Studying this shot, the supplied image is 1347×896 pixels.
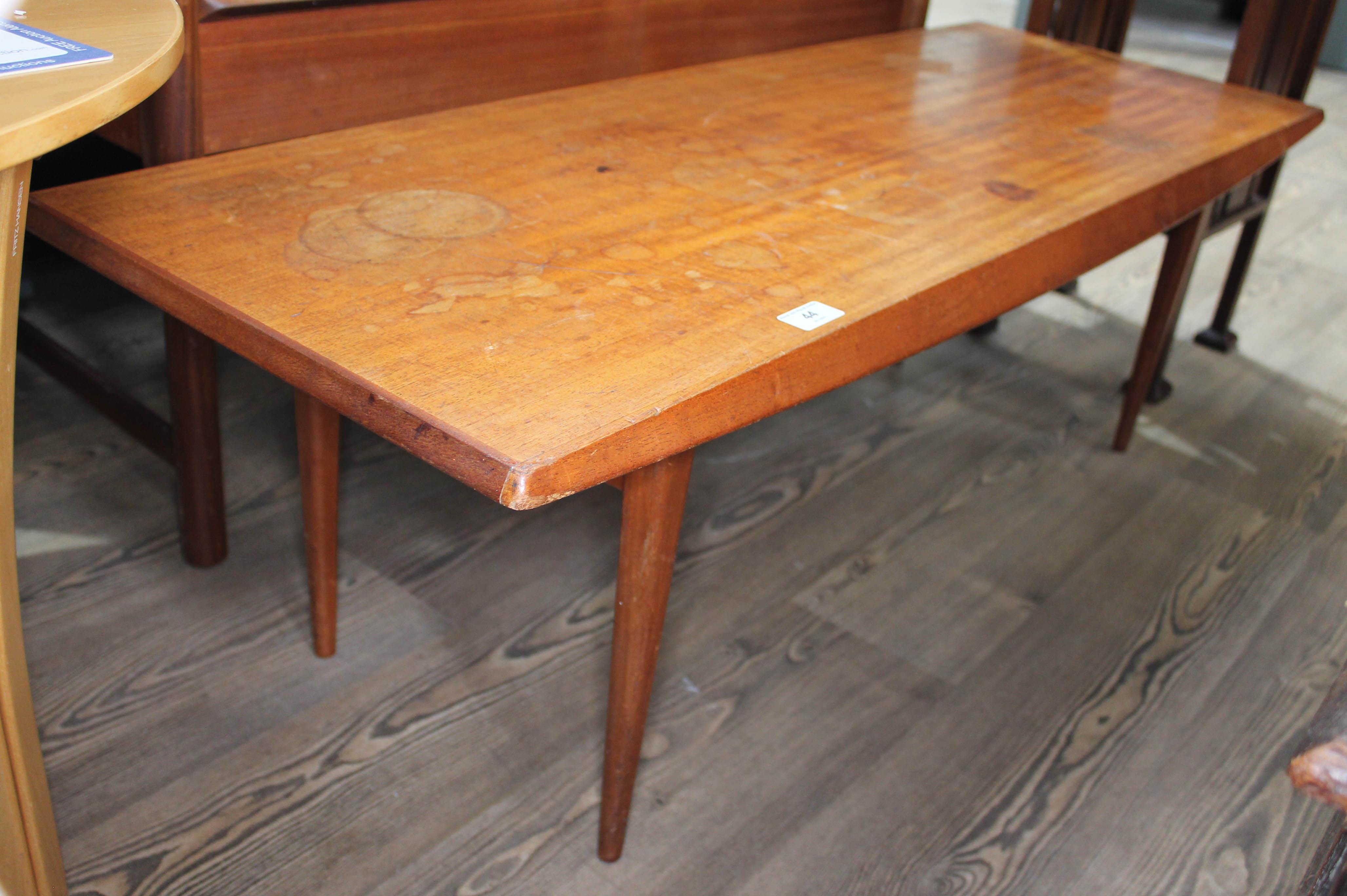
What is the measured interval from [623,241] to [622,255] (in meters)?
0.03

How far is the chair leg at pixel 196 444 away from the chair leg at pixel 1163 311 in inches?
49.5

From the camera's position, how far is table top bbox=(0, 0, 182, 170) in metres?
0.59

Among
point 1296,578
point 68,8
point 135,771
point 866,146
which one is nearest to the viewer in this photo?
point 68,8

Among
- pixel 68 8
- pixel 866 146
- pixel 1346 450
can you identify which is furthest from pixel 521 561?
pixel 1346 450

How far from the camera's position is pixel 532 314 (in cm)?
85

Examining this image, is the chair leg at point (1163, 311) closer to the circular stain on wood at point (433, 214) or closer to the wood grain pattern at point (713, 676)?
the wood grain pattern at point (713, 676)

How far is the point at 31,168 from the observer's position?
772 mm

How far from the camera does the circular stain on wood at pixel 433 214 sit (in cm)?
97

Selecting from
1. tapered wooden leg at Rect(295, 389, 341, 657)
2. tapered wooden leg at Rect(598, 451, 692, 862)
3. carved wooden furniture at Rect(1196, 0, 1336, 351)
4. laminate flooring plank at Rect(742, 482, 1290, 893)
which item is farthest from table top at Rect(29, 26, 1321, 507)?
laminate flooring plank at Rect(742, 482, 1290, 893)

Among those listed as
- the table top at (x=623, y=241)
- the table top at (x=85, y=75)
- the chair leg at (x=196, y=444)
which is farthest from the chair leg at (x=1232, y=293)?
the table top at (x=85, y=75)

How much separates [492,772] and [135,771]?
339 millimetres

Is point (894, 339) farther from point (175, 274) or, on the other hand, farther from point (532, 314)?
point (175, 274)

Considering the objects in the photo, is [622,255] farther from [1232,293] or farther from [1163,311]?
[1232,293]

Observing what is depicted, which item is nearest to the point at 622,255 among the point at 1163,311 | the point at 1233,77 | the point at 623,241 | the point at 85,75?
the point at 623,241
